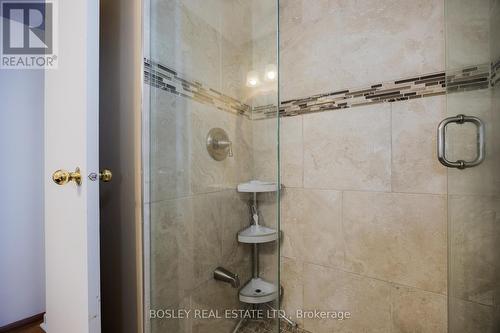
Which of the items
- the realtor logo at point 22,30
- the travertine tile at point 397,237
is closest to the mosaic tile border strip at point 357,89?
the travertine tile at point 397,237

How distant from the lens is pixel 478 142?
2.18 feet

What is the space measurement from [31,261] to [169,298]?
1.36 m

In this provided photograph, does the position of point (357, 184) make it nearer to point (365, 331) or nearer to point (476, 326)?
point (476, 326)

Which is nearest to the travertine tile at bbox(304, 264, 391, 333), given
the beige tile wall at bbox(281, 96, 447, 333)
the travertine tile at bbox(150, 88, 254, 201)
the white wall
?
the beige tile wall at bbox(281, 96, 447, 333)

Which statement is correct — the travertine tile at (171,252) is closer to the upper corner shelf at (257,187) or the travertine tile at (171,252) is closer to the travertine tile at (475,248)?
the upper corner shelf at (257,187)

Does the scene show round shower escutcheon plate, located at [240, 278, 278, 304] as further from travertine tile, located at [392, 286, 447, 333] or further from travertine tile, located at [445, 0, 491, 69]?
travertine tile, located at [445, 0, 491, 69]

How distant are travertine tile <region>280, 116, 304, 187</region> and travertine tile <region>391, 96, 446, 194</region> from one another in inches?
17.3

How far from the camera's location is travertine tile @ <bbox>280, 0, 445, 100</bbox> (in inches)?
35.8

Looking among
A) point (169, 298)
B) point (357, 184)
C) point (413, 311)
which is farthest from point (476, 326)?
point (169, 298)

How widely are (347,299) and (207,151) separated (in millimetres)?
1010

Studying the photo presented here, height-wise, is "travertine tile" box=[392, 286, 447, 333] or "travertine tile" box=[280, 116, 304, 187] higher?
"travertine tile" box=[280, 116, 304, 187]

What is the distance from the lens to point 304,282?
1.18 metres

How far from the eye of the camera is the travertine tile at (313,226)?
1097 mm

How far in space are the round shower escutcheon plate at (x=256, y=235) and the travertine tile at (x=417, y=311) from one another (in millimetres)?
621
